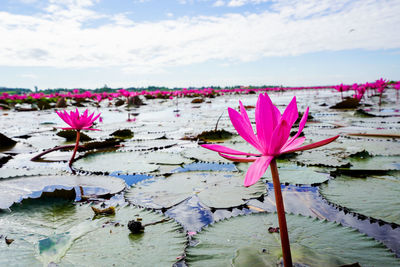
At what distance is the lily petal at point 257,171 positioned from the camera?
451mm

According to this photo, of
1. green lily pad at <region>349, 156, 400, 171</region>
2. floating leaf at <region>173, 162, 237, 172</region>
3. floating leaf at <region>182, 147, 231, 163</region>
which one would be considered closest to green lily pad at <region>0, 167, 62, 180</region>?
floating leaf at <region>173, 162, 237, 172</region>

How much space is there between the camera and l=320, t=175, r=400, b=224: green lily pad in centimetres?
99

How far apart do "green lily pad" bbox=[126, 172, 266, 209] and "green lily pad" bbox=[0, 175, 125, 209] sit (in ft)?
0.49

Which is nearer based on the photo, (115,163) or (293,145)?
(293,145)

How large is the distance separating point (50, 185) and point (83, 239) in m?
0.68

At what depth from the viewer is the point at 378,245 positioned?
0.75 metres

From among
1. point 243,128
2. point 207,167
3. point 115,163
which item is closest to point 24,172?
point 115,163

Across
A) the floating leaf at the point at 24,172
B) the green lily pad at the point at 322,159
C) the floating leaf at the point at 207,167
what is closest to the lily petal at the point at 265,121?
the floating leaf at the point at 207,167

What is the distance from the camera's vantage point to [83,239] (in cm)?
88

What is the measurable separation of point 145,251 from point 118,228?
18 cm

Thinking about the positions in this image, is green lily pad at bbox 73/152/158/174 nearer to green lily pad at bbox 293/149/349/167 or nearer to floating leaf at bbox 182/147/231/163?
floating leaf at bbox 182/147/231/163

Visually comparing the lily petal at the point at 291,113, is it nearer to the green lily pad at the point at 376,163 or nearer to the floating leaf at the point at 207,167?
the floating leaf at the point at 207,167

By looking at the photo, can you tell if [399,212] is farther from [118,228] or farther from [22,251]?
[22,251]

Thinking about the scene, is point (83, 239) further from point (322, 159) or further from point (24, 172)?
point (322, 159)
